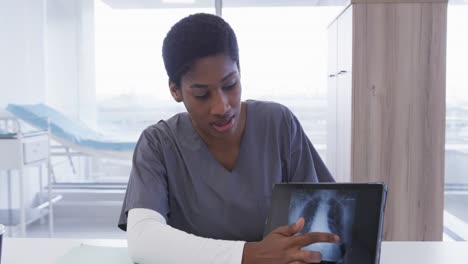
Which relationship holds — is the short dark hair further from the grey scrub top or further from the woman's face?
the grey scrub top

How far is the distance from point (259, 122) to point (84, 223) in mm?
2629

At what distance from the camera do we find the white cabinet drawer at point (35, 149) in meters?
2.40

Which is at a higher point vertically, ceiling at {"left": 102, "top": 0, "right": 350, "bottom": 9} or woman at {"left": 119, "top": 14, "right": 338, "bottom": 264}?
ceiling at {"left": 102, "top": 0, "right": 350, "bottom": 9}

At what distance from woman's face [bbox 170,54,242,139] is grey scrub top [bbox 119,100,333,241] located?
0.09 m

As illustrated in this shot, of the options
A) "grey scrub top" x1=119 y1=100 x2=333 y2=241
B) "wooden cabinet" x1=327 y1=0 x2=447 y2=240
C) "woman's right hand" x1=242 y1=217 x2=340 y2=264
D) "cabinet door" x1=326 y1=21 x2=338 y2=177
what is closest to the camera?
"woman's right hand" x1=242 y1=217 x2=340 y2=264

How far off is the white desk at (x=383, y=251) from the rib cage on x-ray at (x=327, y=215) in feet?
0.63

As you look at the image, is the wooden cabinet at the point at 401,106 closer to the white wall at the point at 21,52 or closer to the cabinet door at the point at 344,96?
the cabinet door at the point at 344,96

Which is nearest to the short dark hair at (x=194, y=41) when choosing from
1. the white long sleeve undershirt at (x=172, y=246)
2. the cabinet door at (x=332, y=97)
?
the white long sleeve undershirt at (x=172, y=246)

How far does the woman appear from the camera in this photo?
83 cm

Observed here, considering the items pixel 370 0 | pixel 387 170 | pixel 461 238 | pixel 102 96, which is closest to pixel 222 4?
pixel 102 96

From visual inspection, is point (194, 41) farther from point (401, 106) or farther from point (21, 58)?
point (21, 58)

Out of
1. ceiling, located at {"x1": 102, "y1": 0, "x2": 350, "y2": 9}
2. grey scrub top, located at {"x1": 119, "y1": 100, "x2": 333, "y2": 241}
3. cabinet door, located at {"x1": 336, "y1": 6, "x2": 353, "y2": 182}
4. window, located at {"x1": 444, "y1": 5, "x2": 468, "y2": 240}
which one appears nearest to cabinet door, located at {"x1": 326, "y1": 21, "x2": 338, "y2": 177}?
cabinet door, located at {"x1": 336, "y1": 6, "x2": 353, "y2": 182}

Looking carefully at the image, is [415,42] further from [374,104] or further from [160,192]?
[160,192]

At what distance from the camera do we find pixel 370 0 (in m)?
1.83
